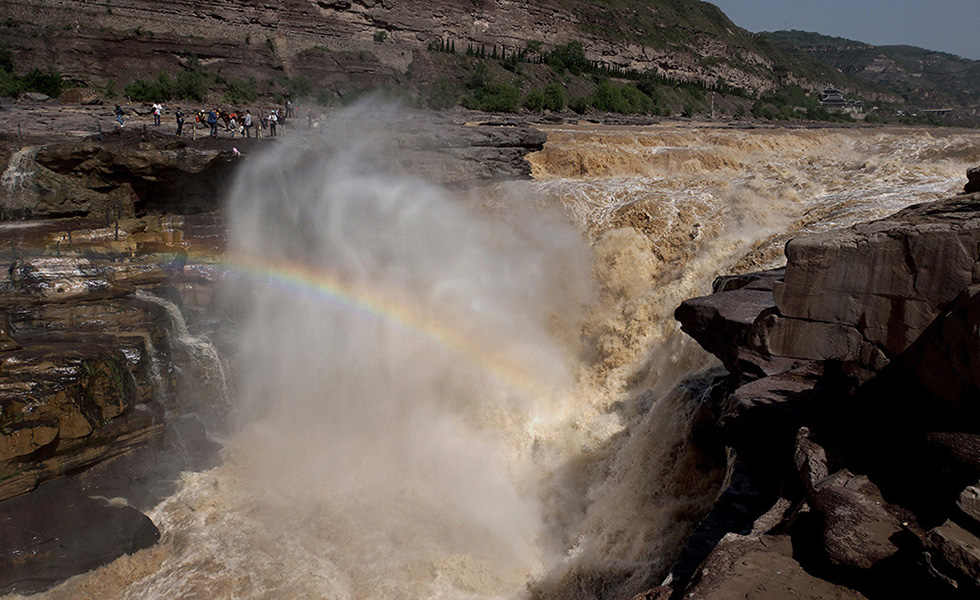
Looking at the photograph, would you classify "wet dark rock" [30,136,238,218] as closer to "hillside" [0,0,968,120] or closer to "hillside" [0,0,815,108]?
"hillside" [0,0,968,120]

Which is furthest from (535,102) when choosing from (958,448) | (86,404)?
(958,448)

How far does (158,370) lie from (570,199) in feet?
30.7

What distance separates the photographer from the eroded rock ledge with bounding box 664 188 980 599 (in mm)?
3531

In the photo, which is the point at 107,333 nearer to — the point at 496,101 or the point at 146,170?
the point at 146,170

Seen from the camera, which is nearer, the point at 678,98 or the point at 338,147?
the point at 338,147

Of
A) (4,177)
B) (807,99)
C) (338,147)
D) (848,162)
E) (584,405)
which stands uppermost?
(807,99)

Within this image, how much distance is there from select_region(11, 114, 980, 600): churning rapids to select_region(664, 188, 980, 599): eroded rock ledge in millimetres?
1628

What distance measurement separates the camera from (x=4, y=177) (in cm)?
1266

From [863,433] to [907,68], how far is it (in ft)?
556

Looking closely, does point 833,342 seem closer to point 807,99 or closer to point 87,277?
point 87,277

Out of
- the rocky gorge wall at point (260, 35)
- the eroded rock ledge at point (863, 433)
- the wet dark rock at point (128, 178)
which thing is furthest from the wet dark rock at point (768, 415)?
the rocky gorge wall at point (260, 35)

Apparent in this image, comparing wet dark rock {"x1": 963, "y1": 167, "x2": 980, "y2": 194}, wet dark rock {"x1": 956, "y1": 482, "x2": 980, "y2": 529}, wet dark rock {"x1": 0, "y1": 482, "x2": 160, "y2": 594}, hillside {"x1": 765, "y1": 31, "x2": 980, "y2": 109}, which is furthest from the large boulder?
hillside {"x1": 765, "y1": 31, "x2": 980, "y2": 109}

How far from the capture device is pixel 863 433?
4.57 metres

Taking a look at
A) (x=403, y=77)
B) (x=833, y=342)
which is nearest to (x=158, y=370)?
(x=833, y=342)
